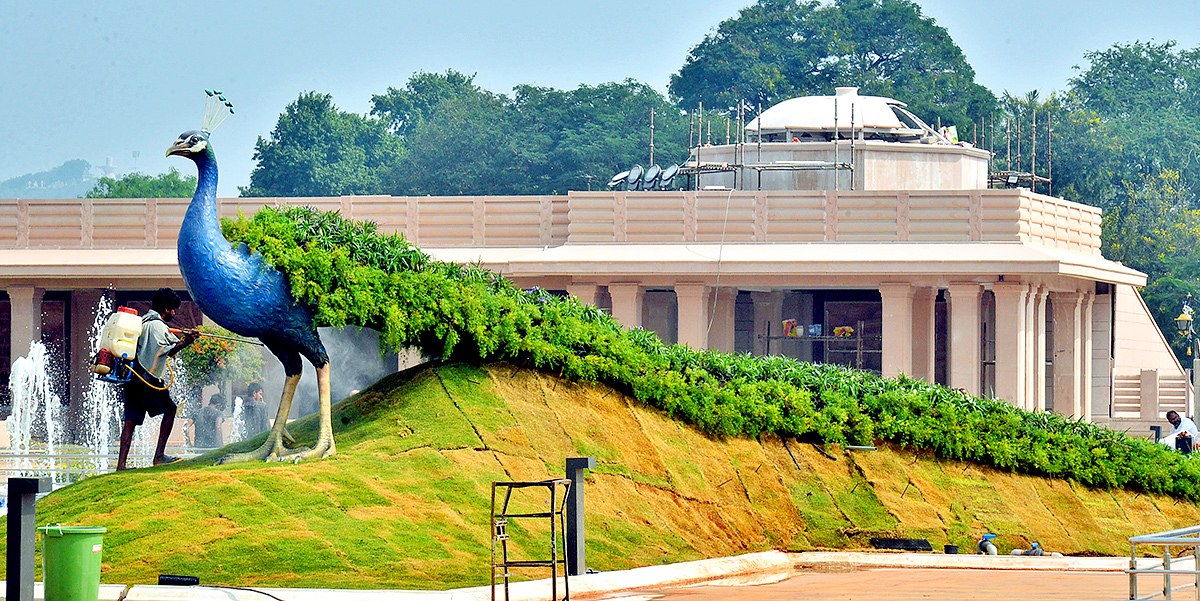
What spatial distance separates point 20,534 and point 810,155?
→ 2758cm

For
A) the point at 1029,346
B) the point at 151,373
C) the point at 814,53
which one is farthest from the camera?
the point at 814,53

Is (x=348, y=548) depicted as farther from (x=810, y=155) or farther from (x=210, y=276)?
(x=810, y=155)

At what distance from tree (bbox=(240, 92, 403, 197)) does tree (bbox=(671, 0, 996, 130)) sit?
760 inches

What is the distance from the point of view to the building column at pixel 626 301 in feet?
107

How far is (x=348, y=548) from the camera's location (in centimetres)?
1353

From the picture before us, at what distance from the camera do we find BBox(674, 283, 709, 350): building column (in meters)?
32.6

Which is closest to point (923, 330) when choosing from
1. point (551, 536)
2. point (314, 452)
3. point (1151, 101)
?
point (314, 452)

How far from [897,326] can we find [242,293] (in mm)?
19614

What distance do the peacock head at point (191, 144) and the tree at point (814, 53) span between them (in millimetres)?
66811

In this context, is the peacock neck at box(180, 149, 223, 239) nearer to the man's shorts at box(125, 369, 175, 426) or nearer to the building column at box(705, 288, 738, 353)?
the man's shorts at box(125, 369, 175, 426)

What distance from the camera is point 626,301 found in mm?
32656

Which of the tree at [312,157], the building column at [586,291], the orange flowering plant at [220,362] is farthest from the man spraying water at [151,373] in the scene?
the tree at [312,157]

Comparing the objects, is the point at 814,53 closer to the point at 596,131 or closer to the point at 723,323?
the point at 596,131

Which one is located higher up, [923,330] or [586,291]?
[586,291]
